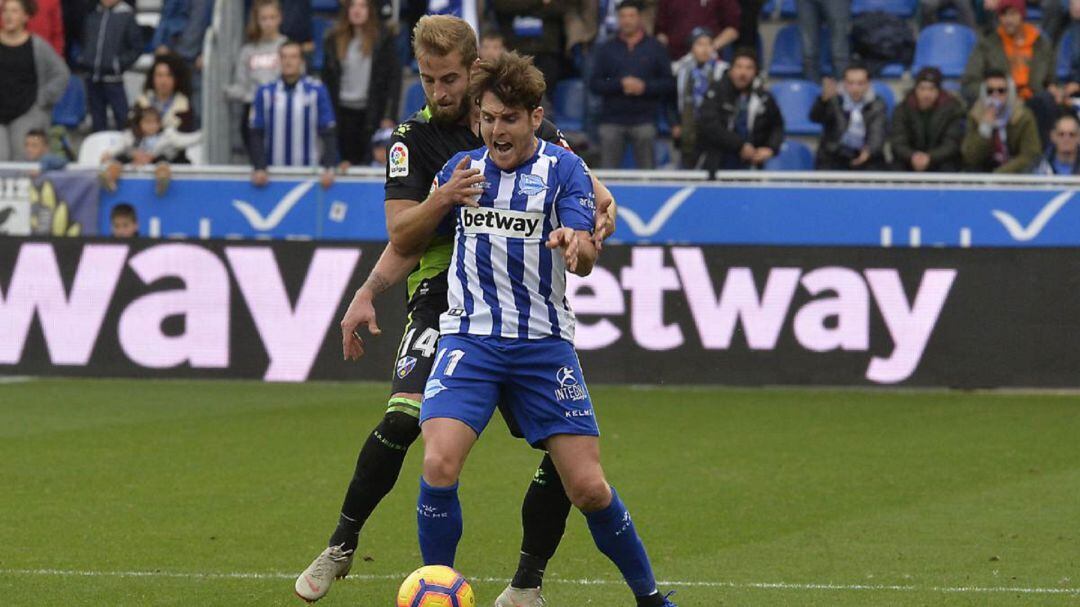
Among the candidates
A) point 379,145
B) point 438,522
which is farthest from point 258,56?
point 438,522

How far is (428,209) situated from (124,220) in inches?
404

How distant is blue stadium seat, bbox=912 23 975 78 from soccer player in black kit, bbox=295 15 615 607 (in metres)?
12.0

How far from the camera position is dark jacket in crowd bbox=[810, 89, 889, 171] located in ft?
53.3

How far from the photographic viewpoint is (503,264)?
233 inches

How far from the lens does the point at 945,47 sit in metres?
18.0

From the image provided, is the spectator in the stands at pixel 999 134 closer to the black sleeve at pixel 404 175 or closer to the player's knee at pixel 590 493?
the black sleeve at pixel 404 175

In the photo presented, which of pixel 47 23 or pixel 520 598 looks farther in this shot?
pixel 47 23

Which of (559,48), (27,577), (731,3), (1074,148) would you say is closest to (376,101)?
(559,48)

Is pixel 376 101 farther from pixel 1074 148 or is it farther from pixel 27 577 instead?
pixel 27 577

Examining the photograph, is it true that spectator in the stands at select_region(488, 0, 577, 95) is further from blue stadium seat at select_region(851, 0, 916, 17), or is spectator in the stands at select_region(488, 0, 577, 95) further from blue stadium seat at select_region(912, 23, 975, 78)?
blue stadium seat at select_region(912, 23, 975, 78)

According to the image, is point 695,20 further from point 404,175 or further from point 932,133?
point 404,175

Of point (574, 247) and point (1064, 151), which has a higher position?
point (574, 247)

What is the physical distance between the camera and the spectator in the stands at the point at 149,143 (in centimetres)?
1655

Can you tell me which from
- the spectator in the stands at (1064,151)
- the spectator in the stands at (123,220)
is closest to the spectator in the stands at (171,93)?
the spectator in the stands at (123,220)
